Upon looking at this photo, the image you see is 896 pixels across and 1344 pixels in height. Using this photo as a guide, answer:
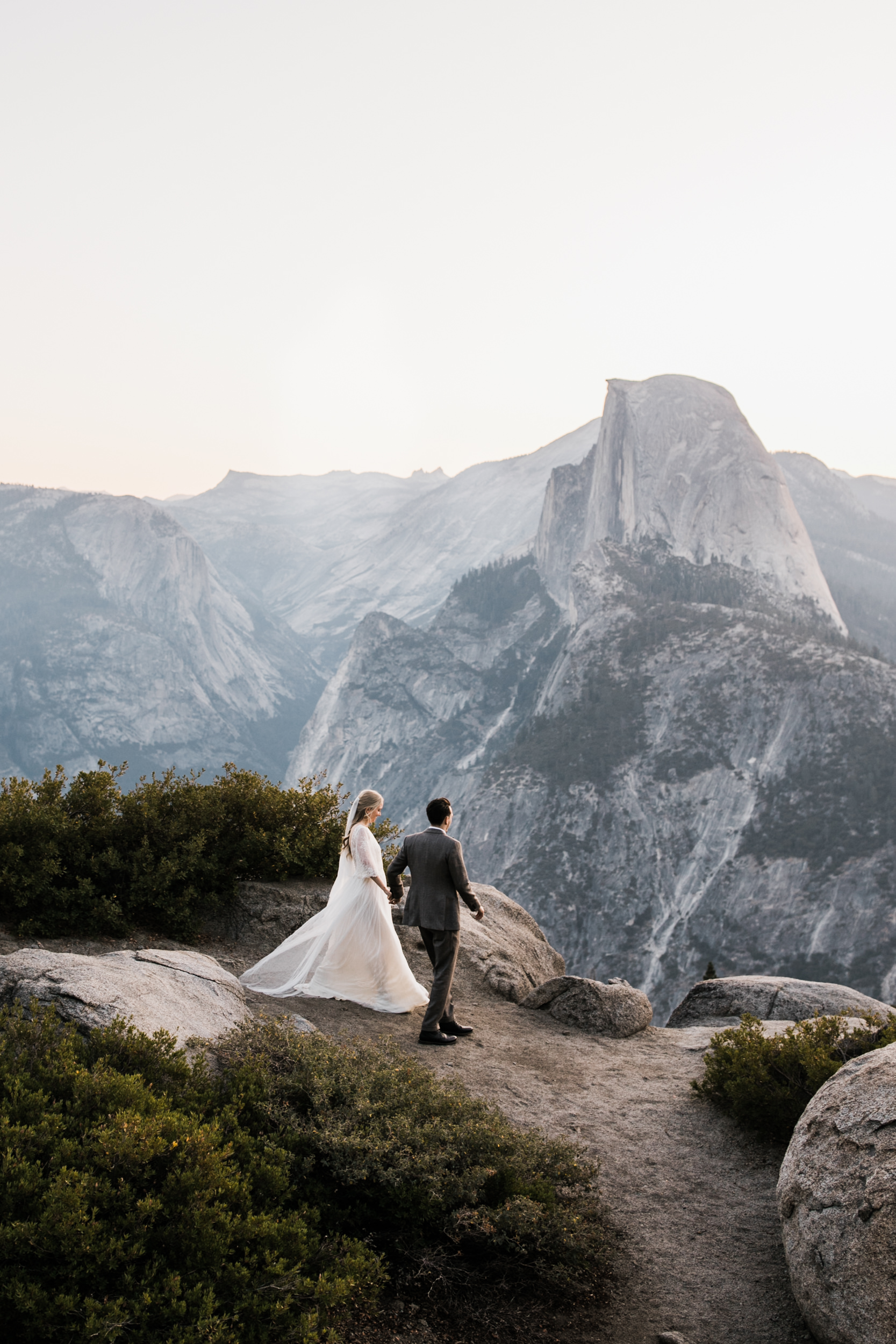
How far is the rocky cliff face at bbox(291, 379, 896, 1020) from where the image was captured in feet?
358

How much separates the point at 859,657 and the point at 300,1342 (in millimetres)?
135127

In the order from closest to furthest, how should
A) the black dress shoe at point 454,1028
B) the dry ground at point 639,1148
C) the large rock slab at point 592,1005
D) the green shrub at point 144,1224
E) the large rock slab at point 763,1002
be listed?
1. the green shrub at point 144,1224
2. the dry ground at point 639,1148
3. the black dress shoe at point 454,1028
4. the large rock slab at point 592,1005
5. the large rock slab at point 763,1002

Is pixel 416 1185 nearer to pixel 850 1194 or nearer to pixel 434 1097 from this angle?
pixel 434 1097

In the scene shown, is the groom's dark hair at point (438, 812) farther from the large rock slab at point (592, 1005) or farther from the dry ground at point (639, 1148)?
the large rock slab at point (592, 1005)

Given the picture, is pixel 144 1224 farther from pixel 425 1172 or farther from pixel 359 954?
pixel 359 954

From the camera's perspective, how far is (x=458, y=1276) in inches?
211

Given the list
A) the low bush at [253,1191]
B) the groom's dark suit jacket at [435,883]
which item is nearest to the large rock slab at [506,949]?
the groom's dark suit jacket at [435,883]

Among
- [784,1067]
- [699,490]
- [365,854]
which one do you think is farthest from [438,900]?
[699,490]

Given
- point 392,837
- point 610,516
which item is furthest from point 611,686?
point 392,837

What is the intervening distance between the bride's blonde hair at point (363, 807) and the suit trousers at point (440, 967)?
1.43 meters

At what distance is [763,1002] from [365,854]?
7.09 meters

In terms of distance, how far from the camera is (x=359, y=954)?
10148mm

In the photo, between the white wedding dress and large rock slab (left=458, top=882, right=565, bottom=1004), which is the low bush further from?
large rock slab (left=458, top=882, right=565, bottom=1004)

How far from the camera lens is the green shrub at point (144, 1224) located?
396cm
